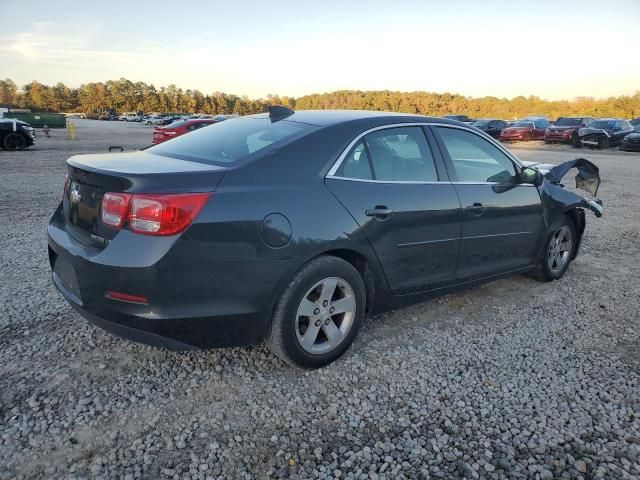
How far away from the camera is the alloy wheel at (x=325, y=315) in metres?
2.86

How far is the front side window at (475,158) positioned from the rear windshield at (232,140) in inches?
49.1

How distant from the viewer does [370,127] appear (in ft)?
10.6

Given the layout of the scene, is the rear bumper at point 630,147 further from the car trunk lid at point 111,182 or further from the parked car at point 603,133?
the car trunk lid at point 111,182

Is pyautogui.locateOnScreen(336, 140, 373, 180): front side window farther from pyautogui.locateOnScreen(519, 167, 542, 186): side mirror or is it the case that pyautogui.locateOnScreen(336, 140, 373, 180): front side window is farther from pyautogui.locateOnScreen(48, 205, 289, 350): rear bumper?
pyautogui.locateOnScreen(519, 167, 542, 186): side mirror

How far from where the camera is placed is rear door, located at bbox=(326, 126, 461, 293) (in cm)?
302

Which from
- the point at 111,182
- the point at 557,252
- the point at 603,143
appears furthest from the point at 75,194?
the point at 603,143

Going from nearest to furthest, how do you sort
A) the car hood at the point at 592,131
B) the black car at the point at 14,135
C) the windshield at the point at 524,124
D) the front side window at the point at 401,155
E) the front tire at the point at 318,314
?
the front tire at the point at 318,314 < the front side window at the point at 401,155 < the black car at the point at 14,135 < the car hood at the point at 592,131 < the windshield at the point at 524,124

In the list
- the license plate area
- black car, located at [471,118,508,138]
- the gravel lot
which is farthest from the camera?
black car, located at [471,118,508,138]

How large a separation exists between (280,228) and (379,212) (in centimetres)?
75

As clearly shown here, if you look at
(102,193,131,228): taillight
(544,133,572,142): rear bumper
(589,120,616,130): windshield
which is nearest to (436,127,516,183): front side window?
(102,193,131,228): taillight

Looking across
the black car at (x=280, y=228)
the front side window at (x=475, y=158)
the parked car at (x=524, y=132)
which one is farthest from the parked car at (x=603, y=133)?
the black car at (x=280, y=228)

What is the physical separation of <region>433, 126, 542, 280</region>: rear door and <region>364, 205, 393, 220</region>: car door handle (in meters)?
0.80

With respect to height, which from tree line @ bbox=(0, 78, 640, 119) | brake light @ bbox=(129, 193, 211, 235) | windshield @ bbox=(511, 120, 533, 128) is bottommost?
brake light @ bbox=(129, 193, 211, 235)

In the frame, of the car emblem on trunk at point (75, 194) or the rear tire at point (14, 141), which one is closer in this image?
the car emblem on trunk at point (75, 194)
